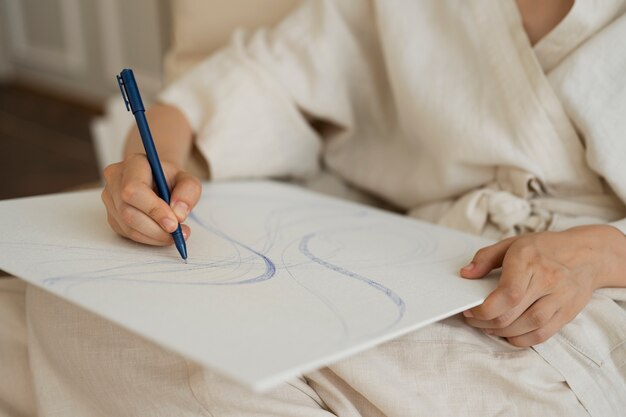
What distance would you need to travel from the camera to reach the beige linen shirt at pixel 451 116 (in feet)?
2.35

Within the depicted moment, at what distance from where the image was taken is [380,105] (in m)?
0.95

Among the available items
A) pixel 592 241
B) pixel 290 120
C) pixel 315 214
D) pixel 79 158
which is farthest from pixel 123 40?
pixel 592 241

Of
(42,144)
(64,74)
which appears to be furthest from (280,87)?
(64,74)

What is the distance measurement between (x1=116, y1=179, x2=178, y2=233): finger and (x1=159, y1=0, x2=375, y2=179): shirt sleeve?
26 centimetres

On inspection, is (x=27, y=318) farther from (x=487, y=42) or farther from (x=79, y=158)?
(x=79, y=158)

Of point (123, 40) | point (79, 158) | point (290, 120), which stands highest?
point (290, 120)

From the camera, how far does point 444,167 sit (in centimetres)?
84

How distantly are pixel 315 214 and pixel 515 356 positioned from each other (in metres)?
0.26

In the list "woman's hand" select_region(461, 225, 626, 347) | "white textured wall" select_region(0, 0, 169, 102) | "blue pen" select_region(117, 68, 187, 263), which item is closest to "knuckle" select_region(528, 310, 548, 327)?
"woman's hand" select_region(461, 225, 626, 347)

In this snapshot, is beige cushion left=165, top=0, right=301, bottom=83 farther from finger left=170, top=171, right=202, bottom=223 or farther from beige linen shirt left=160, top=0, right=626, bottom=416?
finger left=170, top=171, right=202, bottom=223

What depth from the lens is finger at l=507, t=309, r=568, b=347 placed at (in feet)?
1.95

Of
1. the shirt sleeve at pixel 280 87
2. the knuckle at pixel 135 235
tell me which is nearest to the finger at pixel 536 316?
the knuckle at pixel 135 235

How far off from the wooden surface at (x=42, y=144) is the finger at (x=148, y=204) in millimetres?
1647

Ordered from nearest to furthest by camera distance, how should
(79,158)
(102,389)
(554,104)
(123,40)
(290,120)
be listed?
(102,389) < (554,104) < (290,120) < (79,158) < (123,40)
